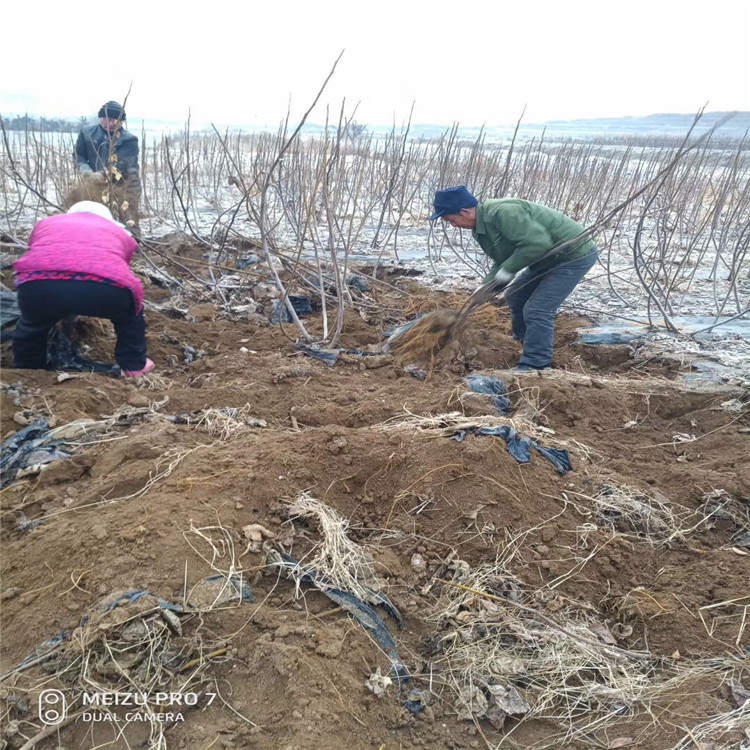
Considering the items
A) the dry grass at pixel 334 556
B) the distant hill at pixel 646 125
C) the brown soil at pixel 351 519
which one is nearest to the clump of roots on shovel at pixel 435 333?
the brown soil at pixel 351 519

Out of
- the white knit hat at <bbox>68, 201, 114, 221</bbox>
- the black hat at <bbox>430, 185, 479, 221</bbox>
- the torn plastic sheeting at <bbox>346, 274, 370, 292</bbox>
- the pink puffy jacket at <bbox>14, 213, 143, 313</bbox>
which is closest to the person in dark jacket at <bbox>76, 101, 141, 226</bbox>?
the torn plastic sheeting at <bbox>346, 274, 370, 292</bbox>

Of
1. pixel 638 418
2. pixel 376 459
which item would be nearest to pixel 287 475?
pixel 376 459

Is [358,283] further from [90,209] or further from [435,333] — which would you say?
[90,209]

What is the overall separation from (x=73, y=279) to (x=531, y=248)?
8.59 ft

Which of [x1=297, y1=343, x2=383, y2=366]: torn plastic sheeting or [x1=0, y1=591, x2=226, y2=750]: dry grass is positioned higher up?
[x1=0, y1=591, x2=226, y2=750]: dry grass

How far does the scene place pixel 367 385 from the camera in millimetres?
3299

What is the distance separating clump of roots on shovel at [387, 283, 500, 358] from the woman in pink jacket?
5.71 feet

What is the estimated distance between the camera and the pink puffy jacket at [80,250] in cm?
262

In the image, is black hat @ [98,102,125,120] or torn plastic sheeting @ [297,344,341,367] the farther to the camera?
black hat @ [98,102,125,120]

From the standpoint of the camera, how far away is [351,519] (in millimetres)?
2133

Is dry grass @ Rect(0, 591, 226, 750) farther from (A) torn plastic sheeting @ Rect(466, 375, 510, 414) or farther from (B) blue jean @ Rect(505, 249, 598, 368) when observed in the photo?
(B) blue jean @ Rect(505, 249, 598, 368)

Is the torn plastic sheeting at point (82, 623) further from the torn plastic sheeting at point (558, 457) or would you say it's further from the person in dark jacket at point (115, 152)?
the person in dark jacket at point (115, 152)

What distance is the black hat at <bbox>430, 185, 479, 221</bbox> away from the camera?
10.9 feet

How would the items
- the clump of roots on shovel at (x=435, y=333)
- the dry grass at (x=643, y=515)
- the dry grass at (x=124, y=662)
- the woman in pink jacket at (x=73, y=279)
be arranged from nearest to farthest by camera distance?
the dry grass at (x=124, y=662) < the dry grass at (x=643, y=515) < the woman in pink jacket at (x=73, y=279) < the clump of roots on shovel at (x=435, y=333)
